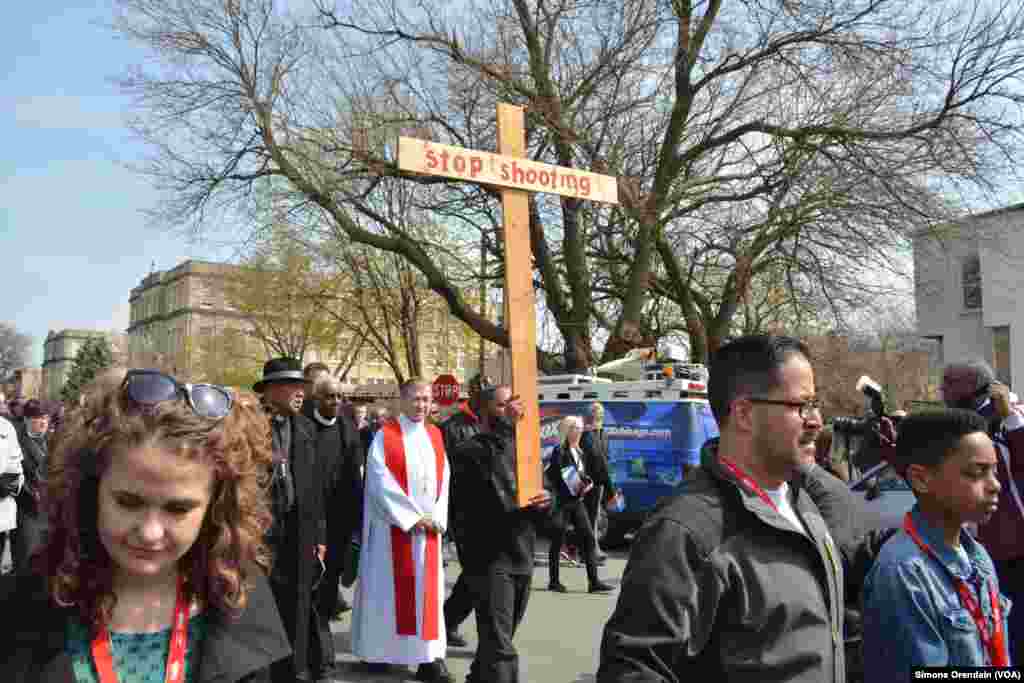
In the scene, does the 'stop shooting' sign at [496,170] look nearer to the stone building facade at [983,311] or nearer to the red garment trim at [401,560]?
the red garment trim at [401,560]

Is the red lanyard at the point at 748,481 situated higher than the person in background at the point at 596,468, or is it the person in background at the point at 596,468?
the red lanyard at the point at 748,481

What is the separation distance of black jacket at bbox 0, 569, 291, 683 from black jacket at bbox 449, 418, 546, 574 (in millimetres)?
3835

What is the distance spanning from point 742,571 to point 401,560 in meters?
4.62

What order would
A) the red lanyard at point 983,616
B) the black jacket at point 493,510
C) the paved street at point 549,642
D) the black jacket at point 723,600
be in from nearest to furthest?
the black jacket at point 723,600 < the red lanyard at point 983,616 < the black jacket at point 493,510 < the paved street at point 549,642

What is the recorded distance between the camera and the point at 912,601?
8.25ft

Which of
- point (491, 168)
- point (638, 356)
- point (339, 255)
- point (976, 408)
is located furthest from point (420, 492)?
point (339, 255)

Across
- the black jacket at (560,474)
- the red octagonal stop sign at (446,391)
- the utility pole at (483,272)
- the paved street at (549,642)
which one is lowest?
the paved street at (549,642)

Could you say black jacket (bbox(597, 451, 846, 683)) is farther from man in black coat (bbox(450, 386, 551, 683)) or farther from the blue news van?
the blue news van

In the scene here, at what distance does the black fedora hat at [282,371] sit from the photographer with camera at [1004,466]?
3806mm

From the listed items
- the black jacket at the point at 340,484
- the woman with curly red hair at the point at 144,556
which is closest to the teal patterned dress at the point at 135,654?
the woman with curly red hair at the point at 144,556

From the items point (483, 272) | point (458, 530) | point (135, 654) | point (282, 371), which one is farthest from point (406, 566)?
point (483, 272)

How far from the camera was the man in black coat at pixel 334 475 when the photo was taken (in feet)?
23.0

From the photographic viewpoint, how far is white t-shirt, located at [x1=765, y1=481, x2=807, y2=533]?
7.72 ft

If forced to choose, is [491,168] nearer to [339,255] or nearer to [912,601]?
[912,601]
